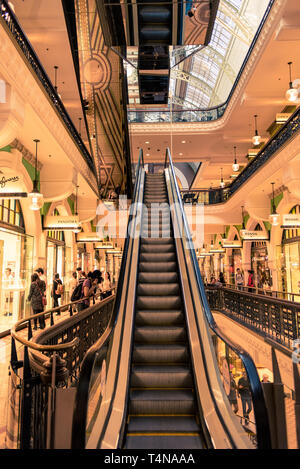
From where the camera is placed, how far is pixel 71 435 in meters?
2.29

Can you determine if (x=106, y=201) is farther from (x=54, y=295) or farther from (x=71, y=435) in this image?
(x=71, y=435)

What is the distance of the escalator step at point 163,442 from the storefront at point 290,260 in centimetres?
1229

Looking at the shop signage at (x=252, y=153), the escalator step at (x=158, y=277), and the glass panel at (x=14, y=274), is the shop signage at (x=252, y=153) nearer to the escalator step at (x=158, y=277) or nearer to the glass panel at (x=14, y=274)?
the glass panel at (x=14, y=274)

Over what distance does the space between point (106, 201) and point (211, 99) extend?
19403 millimetres

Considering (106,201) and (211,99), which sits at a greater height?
(211,99)

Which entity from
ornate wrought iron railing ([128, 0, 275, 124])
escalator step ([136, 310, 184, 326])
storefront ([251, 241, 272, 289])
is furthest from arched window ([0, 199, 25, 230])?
storefront ([251, 241, 272, 289])

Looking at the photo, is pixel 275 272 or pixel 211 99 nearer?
pixel 275 272

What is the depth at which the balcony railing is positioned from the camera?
1030 centimetres

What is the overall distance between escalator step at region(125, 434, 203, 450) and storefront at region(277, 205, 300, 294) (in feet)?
40.3

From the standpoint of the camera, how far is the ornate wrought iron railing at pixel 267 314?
7240 mm

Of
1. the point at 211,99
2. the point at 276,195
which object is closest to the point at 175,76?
the point at 211,99

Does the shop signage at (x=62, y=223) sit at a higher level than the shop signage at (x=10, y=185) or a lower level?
lower

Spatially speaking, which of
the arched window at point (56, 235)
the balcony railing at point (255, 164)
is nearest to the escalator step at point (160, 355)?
the balcony railing at point (255, 164)
